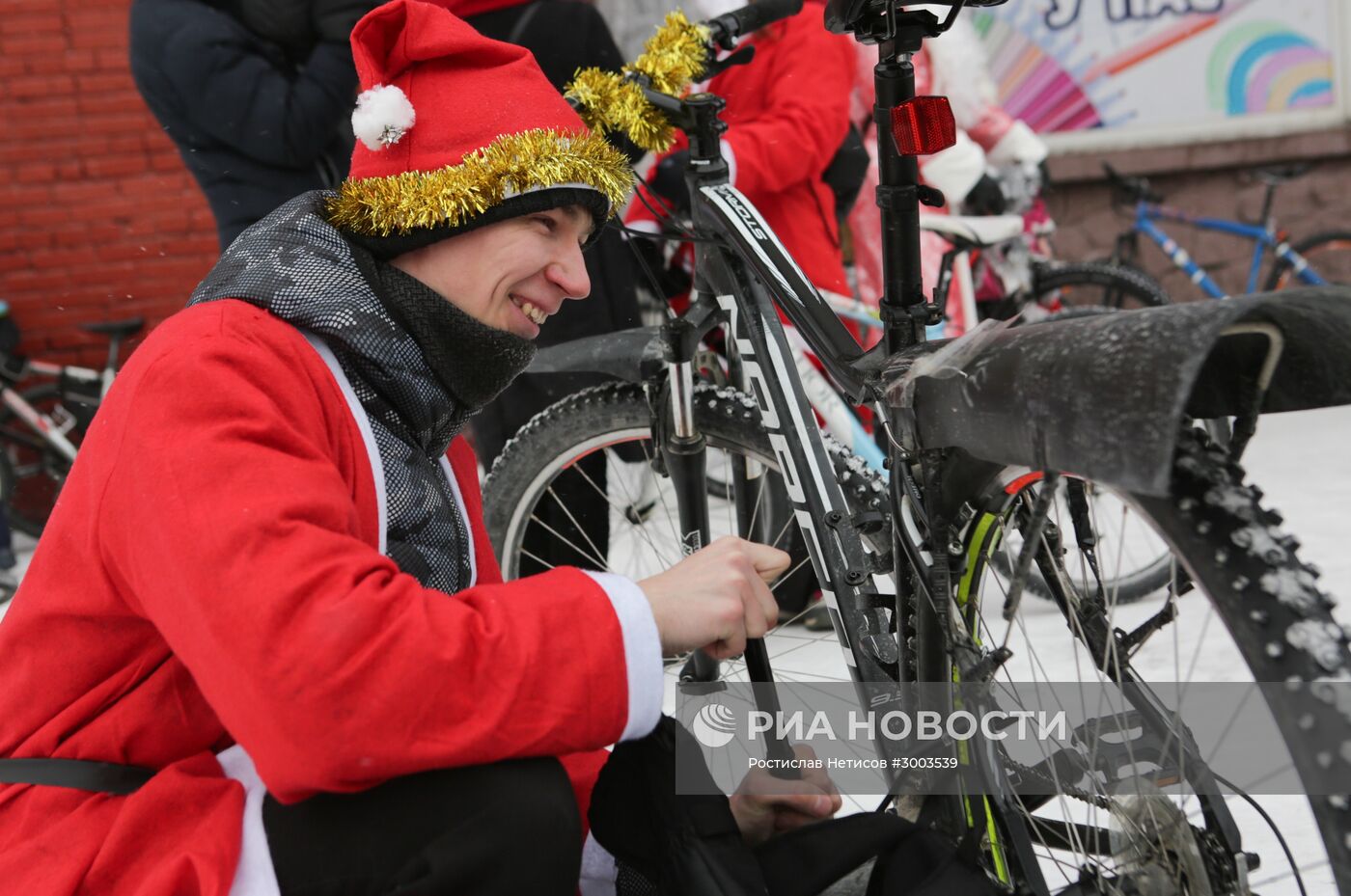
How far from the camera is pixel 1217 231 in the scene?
5316 mm

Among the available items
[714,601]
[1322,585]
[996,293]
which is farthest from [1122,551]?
[996,293]

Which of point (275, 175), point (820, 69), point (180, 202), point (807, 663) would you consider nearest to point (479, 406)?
point (807, 663)

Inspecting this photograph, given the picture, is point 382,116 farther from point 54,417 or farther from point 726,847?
point 54,417

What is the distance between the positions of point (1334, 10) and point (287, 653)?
5.53 m

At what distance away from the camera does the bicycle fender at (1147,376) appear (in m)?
0.98

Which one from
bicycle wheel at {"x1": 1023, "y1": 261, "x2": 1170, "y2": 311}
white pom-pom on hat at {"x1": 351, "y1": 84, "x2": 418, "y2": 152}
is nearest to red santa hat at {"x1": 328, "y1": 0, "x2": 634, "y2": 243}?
white pom-pom on hat at {"x1": 351, "y1": 84, "x2": 418, "y2": 152}

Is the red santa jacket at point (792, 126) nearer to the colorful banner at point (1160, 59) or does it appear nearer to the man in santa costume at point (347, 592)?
Answer: the man in santa costume at point (347, 592)

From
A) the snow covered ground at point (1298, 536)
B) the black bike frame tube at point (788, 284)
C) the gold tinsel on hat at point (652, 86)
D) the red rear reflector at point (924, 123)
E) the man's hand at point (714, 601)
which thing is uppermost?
the gold tinsel on hat at point (652, 86)

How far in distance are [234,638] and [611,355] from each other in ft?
4.19

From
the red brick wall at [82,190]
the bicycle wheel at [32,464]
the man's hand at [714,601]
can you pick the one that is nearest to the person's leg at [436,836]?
the man's hand at [714,601]

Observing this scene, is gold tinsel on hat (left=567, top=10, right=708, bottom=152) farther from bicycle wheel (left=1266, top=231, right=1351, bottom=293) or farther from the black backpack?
bicycle wheel (left=1266, top=231, right=1351, bottom=293)

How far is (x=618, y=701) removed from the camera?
1.20 meters

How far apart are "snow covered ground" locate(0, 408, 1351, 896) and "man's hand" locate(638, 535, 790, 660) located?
2.06 ft

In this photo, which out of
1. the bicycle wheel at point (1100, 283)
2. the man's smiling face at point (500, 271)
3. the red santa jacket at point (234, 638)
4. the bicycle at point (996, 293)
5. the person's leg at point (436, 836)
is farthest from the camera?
the bicycle wheel at point (1100, 283)
